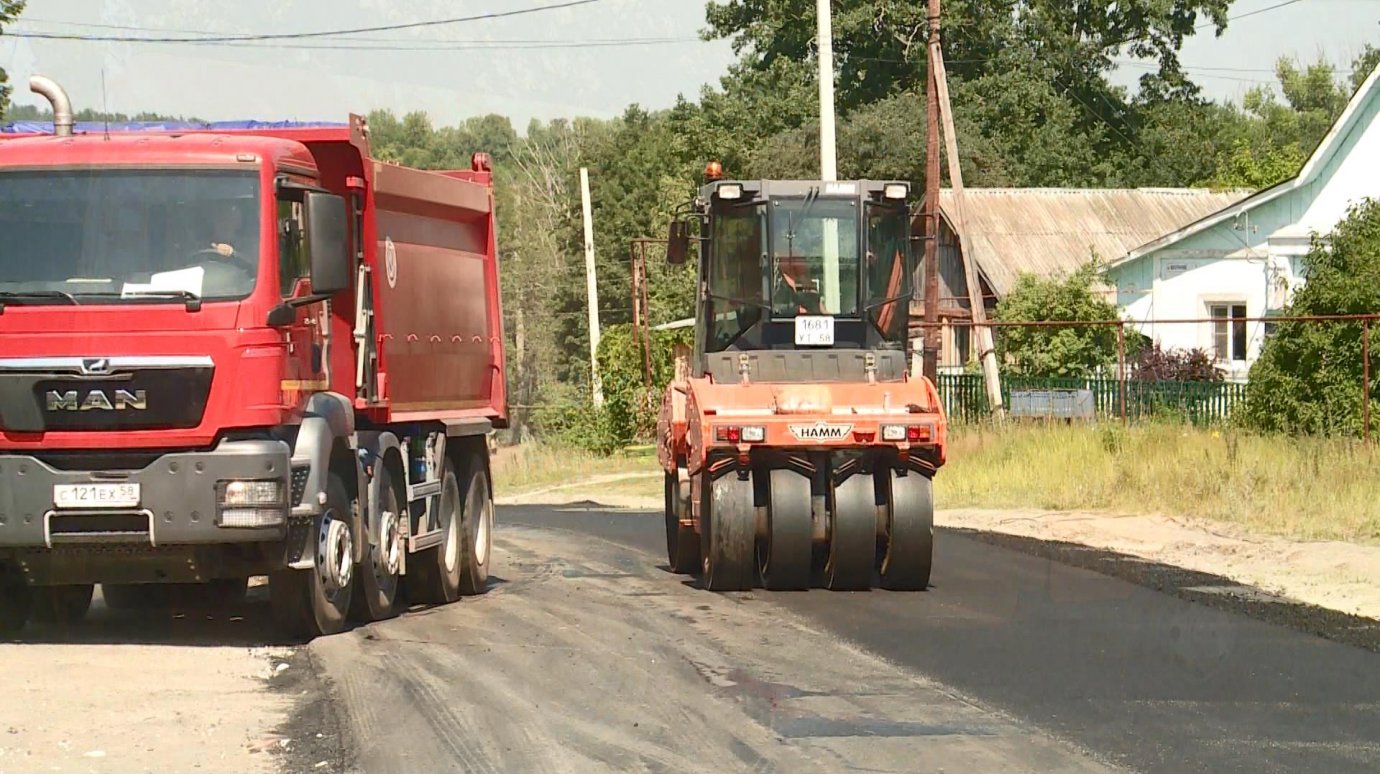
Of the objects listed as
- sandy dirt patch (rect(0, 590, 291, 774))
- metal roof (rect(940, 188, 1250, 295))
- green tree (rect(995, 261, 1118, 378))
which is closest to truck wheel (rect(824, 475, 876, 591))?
sandy dirt patch (rect(0, 590, 291, 774))

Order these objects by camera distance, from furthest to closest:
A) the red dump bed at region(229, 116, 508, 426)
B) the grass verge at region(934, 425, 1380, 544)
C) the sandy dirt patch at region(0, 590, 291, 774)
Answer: the grass verge at region(934, 425, 1380, 544) < the red dump bed at region(229, 116, 508, 426) < the sandy dirt patch at region(0, 590, 291, 774)

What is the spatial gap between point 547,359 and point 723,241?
75.5 m

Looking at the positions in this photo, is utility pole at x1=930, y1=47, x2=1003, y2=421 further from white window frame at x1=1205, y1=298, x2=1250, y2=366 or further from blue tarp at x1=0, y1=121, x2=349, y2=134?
blue tarp at x1=0, y1=121, x2=349, y2=134

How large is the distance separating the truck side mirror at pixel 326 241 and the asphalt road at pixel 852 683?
88.5 inches

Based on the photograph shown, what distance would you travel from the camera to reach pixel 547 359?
9106 cm

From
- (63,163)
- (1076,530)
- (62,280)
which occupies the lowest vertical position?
(1076,530)

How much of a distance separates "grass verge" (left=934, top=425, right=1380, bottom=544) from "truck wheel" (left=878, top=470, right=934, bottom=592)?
4.94 metres

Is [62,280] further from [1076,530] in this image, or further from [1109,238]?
[1109,238]

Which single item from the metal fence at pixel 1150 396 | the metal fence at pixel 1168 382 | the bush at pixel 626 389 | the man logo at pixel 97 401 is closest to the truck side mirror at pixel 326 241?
the man logo at pixel 97 401

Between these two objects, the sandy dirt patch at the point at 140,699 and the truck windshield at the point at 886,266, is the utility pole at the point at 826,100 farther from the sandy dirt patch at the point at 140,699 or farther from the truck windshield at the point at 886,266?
the sandy dirt patch at the point at 140,699

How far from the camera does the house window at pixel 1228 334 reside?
38.8 metres

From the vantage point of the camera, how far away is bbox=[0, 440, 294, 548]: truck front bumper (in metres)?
10.9

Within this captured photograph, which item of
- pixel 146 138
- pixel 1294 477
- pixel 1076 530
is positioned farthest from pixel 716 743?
pixel 1294 477

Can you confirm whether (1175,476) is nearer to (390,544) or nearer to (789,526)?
(789,526)
